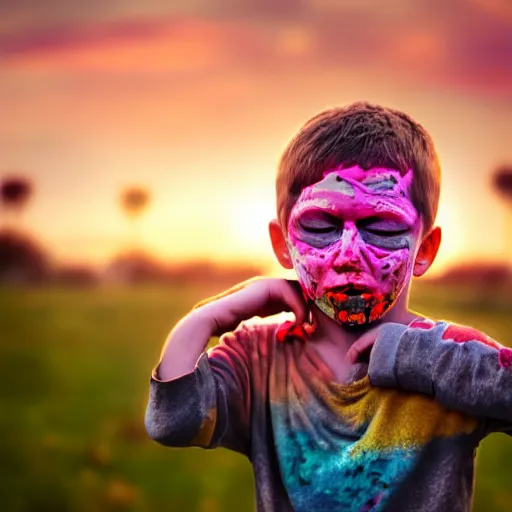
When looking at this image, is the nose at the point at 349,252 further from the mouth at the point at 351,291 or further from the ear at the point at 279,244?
the ear at the point at 279,244

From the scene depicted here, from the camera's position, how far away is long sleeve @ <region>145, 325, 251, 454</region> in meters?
1.52

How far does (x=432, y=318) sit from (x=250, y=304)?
0.32 m

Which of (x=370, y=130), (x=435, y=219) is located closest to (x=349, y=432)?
(x=435, y=219)

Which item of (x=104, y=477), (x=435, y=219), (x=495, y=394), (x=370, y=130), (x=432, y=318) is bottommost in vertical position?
(x=104, y=477)

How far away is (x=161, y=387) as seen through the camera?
1.51 meters

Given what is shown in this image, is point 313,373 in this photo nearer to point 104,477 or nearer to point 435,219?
point 435,219

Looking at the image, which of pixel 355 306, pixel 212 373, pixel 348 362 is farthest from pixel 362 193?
pixel 212 373

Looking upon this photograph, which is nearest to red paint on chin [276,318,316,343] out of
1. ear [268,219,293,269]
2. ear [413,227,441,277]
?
ear [268,219,293,269]

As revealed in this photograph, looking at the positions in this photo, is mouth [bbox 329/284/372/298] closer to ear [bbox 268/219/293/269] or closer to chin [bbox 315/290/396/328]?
chin [bbox 315/290/396/328]

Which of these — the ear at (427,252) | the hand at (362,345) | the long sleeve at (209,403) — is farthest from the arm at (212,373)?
the ear at (427,252)

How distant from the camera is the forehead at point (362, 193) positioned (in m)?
1.49

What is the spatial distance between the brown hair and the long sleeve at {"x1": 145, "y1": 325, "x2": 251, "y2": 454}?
0.26 metres

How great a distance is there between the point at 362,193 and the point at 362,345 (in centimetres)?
26

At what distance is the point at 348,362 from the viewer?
1.57m
